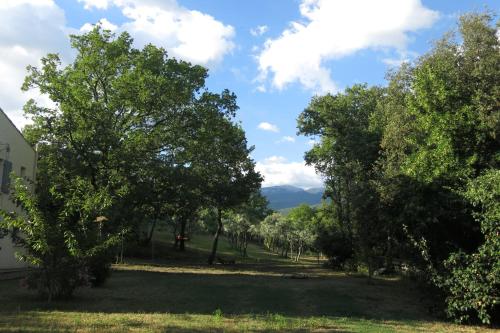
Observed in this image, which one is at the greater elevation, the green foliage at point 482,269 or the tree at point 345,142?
the tree at point 345,142

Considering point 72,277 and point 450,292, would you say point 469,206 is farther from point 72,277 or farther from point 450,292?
point 72,277

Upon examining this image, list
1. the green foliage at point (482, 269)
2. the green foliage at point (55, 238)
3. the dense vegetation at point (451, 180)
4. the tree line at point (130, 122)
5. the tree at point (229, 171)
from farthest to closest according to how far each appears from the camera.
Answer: the tree at point (229, 171)
the tree line at point (130, 122)
the dense vegetation at point (451, 180)
the green foliage at point (482, 269)
the green foliage at point (55, 238)

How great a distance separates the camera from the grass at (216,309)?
31.3 ft

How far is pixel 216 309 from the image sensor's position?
1341 cm

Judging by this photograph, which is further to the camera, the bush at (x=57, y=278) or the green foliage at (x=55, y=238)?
the bush at (x=57, y=278)

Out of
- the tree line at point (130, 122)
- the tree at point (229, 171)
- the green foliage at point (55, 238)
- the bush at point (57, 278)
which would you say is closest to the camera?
the green foliage at point (55, 238)

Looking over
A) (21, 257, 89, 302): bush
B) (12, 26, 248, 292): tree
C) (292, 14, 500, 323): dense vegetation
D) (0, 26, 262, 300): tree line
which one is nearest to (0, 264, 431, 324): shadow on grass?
(21, 257, 89, 302): bush

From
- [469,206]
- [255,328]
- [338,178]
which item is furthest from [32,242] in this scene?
[338,178]

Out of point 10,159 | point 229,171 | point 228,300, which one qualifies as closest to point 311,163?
point 229,171

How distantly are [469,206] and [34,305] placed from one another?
1366 cm

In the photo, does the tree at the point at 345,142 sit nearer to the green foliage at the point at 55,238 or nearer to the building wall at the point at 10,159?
the green foliage at the point at 55,238

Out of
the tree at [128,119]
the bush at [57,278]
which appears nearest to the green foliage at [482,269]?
the bush at [57,278]

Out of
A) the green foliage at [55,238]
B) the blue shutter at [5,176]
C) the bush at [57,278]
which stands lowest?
the bush at [57,278]

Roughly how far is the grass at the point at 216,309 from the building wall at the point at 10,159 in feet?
18.3
